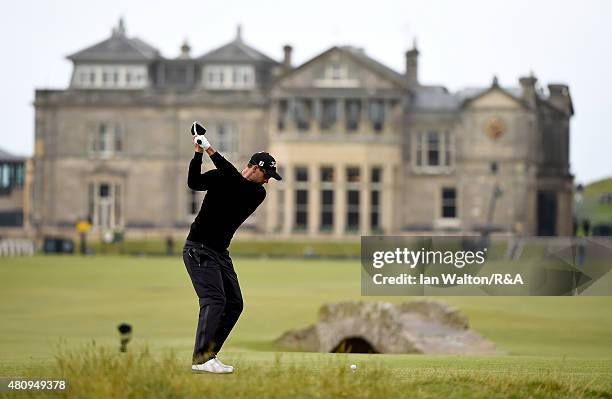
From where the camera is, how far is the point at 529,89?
3157 inches

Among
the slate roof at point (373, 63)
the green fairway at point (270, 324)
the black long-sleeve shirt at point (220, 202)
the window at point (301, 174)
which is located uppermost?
the slate roof at point (373, 63)

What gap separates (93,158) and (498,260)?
2632 inches

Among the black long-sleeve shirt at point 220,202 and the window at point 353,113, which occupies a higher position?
the window at point 353,113

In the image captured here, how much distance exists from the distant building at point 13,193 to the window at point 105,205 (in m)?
8.17

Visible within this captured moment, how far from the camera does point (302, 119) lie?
264 ft

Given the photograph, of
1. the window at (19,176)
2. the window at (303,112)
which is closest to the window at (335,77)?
the window at (303,112)

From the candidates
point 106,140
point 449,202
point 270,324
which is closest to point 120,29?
point 106,140

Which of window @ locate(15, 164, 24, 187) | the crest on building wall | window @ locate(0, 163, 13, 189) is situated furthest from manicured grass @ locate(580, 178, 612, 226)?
window @ locate(0, 163, 13, 189)

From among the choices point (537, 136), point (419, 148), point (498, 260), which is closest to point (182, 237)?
point (419, 148)

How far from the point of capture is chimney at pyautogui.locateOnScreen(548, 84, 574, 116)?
272 feet

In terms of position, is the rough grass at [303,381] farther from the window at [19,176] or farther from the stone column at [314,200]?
the window at [19,176]

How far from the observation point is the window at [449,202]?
3174 inches

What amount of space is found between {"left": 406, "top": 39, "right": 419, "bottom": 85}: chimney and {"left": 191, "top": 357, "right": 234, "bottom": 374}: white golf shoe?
2871 inches

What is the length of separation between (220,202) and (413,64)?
240 ft
